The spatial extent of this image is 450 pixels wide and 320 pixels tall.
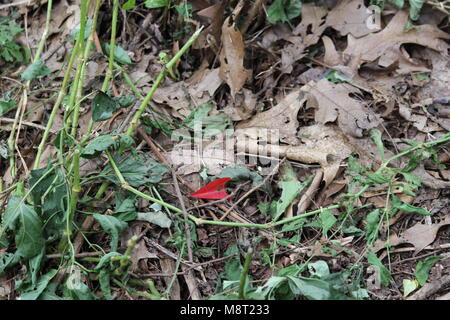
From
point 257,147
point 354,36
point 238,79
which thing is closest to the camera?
point 257,147

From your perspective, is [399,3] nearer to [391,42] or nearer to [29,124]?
[391,42]

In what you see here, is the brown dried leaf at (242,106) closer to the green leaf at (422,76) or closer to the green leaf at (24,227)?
the green leaf at (422,76)

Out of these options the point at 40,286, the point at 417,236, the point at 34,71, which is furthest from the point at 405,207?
the point at 34,71

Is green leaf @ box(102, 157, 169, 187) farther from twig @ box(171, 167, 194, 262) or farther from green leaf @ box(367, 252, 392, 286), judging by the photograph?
green leaf @ box(367, 252, 392, 286)

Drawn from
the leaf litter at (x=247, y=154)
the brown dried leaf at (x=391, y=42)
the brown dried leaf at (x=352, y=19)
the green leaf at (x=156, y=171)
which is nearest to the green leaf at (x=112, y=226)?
the leaf litter at (x=247, y=154)

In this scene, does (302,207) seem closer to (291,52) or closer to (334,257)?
(334,257)

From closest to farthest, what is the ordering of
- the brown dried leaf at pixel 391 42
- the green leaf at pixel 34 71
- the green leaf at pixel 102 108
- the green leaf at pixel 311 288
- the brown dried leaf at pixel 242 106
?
1. the green leaf at pixel 311 288
2. the green leaf at pixel 102 108
3. the green leaf at pixel 34 71
4. the brown dried leaf at pixel 242 106
5. the brown dried leaf at pixel 391 42
